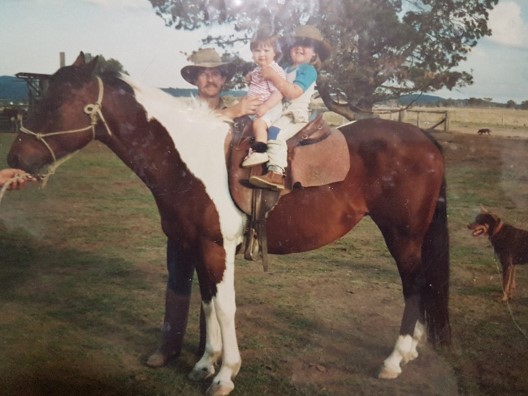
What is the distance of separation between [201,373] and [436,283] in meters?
1.35

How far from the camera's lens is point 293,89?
215 centimetres

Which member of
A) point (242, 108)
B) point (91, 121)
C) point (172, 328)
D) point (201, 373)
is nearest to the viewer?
point (91, 121)

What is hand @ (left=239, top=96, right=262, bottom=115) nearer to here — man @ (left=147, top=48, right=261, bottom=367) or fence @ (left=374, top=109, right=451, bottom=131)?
man @ (left=147, top=48, right=261, bottom=367)

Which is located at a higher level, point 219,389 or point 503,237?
point 503,237

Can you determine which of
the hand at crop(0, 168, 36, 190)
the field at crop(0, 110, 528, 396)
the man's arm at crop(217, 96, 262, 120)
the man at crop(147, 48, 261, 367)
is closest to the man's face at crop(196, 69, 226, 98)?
the man at crop(147, 48, 261, 367)

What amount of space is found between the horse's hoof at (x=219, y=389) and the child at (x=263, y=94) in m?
1.11

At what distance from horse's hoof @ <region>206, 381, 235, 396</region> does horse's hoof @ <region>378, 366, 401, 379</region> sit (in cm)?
80

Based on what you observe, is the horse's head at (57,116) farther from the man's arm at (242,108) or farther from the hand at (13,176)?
the man's arm at (242,108)

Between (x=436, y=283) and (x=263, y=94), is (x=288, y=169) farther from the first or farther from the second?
(x=436, y=283)

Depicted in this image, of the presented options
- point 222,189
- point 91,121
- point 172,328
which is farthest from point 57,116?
point 172,328

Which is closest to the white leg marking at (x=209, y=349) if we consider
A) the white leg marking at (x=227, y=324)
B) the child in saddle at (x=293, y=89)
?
the white leg marking at (x=227, y=324)

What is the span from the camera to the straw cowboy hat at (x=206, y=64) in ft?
7.50

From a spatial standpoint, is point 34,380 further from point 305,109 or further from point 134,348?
point 305,109

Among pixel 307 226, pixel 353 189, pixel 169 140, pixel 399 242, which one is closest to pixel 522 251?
pixel 399 242
